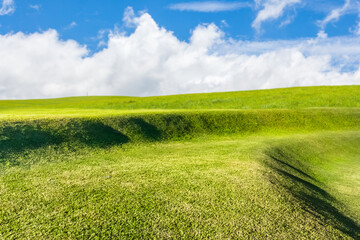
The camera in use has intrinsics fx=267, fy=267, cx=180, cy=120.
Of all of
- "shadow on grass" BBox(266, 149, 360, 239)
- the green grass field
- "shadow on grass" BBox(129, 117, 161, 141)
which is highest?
"shadow on grass" BBox(129, 117, 161, 141)

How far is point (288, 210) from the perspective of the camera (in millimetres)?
5938

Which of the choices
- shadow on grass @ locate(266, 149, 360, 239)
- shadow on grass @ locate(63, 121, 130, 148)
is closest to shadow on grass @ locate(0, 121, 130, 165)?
shadow on grass @ locate(63, 121, 130, 148)

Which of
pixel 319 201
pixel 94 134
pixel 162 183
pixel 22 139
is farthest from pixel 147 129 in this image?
pixel 319 201

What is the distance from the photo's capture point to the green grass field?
198 inches

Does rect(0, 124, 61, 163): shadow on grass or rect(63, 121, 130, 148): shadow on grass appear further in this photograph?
rect(63, 121, 130, 148): shadow on grass

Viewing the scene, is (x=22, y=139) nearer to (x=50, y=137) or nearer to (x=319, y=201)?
(x=50, y=137)

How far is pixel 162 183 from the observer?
22.1ft

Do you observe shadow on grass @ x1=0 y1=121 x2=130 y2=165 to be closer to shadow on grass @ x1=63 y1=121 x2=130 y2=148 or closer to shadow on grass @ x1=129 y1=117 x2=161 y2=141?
shadow on grass @ x1=63 y1=121 x2=130 y2=148

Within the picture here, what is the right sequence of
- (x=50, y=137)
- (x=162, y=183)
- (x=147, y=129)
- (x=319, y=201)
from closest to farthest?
1. (x=162, y=183)
2. (x=319, y=201)
3. (x=50, y=137)
4. (x=147, y=129)

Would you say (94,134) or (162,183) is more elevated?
(94,134)

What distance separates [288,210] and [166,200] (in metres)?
2.73

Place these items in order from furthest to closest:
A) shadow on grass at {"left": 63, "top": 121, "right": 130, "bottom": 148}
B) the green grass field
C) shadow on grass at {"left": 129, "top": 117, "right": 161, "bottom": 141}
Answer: shadow on grass at {"left": 129, "top": 117, "right": 161, "bottom": 141}
shadow on grass at {"left": 63, "top": 121, "right": 130, "bottom": 148}
the green grass field

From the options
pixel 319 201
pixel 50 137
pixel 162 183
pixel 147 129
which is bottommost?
pixel 319 201

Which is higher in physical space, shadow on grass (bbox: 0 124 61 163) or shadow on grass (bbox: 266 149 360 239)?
shadow on grass (bbox: 0 124 61 163)
